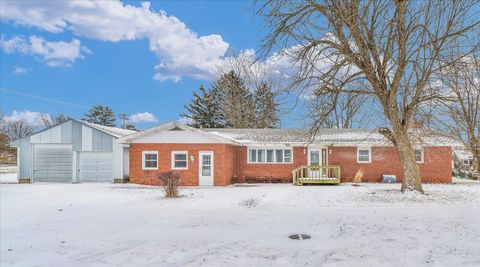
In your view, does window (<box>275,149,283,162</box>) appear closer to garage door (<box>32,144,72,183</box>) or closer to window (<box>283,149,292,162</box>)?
window (<box>283,149,292,162</box>)

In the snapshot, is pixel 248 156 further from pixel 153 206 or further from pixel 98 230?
pixel 98 230

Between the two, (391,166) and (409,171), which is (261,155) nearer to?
(391,166)

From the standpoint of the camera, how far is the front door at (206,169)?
75.9 feet

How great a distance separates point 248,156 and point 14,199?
13703 mm

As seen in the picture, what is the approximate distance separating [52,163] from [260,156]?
45.5 feet

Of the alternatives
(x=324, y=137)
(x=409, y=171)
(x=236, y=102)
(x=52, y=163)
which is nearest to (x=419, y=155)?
(x=324, y=137)

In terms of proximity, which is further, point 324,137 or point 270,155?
point 324,137

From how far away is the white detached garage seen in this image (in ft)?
84.7

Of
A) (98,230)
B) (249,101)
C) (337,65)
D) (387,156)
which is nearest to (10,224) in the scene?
(98,230)

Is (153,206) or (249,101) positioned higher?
(249,101)

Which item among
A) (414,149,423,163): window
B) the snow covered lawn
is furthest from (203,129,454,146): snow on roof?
the snow covered lawn

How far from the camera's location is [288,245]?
319 inches

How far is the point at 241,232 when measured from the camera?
935cm

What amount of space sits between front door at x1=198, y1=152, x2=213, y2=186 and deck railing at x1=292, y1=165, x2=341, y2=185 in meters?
4.94
